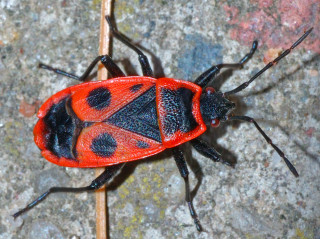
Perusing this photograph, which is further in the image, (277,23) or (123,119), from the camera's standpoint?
(277,23)

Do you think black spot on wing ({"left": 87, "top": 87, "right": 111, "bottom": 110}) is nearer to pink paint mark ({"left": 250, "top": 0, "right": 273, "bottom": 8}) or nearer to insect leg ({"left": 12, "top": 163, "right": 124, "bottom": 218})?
insect leg ({"left": 12, "top": 163, "right": 124, "bottom": 218})

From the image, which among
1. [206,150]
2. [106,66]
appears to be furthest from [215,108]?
[106,66]

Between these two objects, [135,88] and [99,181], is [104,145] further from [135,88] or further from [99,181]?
[135,88]

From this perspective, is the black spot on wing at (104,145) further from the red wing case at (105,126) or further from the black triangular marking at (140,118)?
the black triangular marking at (140,118)

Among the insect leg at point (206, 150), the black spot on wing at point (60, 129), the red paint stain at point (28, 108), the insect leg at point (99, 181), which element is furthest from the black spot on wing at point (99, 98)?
the insect leg at point (206, 150)

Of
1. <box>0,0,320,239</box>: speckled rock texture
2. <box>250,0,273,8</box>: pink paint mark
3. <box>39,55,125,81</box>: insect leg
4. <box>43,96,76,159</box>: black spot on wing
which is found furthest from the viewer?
<box>250,0,273,8</box>: pink paint mark

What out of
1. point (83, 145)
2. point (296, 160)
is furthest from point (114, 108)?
point (296, 160)

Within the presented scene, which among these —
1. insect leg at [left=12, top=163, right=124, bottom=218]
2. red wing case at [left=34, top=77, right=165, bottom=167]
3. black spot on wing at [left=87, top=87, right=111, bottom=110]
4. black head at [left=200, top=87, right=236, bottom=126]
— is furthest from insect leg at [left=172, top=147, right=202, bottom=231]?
black spot on wing at [left=87, top=87, right=111, bottom=110]
